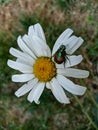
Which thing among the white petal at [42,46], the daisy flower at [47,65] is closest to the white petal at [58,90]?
the daisy flower at [47,65]

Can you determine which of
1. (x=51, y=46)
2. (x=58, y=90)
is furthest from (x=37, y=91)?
(x=51, y=46)

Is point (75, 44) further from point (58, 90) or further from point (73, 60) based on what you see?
point (58, 90)

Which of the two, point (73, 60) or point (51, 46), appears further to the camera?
point (51, 46)

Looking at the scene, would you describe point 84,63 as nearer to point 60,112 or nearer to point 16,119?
point 60,112

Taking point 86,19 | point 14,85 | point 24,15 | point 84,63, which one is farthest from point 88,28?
point 14,85

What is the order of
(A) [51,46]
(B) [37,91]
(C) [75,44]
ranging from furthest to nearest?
(A) [51,46]
(B) [37,91]
(C) [75,44]

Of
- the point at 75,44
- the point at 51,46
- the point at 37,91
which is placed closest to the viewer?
the point at 75,44

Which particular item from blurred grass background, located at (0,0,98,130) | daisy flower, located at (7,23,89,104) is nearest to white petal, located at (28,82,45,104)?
daisy flower, located at (7,23,89,104)
